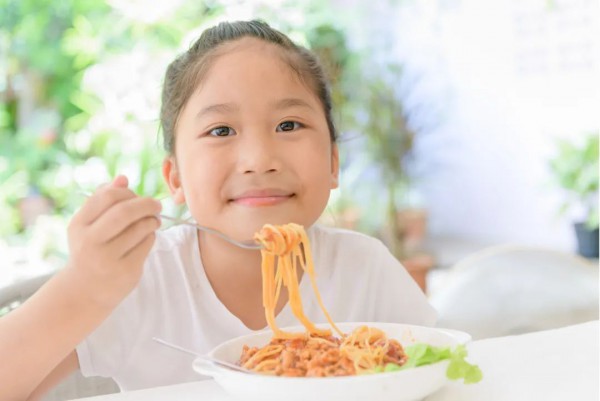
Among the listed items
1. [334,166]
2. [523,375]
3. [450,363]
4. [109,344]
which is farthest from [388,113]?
[450,363]

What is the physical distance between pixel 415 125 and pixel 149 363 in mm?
4369

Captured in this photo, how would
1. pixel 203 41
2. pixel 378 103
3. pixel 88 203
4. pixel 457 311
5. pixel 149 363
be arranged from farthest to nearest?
pixel 378 103 → pixel 457 311 → pixel 203 41 → pixel 149 363 → pixel 88 203

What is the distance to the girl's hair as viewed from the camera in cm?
131

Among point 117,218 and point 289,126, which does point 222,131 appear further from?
point 117,218

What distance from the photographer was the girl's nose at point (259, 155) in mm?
1170

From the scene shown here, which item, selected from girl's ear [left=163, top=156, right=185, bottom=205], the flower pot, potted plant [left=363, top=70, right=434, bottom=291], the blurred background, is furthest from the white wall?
girl's ear [left=163, top=156, right=185, bottom=205]

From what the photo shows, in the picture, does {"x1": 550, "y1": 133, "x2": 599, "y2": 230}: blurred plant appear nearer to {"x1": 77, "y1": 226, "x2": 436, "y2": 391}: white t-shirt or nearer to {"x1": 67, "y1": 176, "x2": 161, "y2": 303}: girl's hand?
{"x1": 77, "y1": 226, "x2": 436, "y2": 391}: white t-shirt

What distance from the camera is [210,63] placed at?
129 cm

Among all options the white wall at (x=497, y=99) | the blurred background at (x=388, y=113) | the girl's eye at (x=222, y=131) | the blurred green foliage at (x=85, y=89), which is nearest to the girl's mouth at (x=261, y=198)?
the girl's eye at (x=222, y=131)

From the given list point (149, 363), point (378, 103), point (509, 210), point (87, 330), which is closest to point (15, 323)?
point (87, 330)

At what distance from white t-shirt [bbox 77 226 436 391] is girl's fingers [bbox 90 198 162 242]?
351 millimetres

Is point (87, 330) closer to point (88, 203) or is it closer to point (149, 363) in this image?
point (88, 203)

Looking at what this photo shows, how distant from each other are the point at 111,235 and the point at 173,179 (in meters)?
0.49

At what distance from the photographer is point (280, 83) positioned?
126 cm
